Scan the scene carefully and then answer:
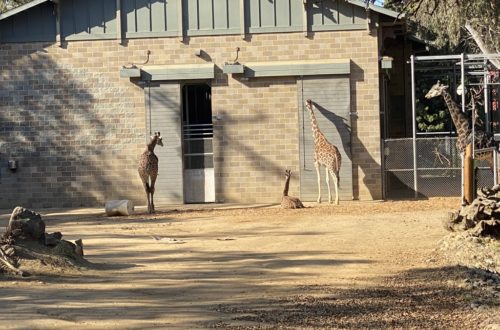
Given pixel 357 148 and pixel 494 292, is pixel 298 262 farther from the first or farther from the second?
pixel 357 148

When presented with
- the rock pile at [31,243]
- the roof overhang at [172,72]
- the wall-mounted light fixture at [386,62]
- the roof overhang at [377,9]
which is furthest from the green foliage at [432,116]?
the rock pile at [31,243]

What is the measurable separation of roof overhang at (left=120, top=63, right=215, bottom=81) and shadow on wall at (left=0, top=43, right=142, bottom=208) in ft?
3.03

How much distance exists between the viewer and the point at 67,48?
69.5ft

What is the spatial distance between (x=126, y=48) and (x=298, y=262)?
39.7 ft

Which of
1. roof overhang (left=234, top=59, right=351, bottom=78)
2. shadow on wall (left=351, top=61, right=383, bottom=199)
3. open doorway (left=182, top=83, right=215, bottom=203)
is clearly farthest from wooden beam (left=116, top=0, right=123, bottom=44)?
shadow on wall (left=351, top=61, right=383, bottom=199)

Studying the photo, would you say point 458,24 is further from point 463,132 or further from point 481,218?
point 481,218

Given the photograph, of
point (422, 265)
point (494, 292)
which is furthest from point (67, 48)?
point (494, 292)

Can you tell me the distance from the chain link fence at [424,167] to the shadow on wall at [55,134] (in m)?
7.23

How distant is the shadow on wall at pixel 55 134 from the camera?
69.3 feet

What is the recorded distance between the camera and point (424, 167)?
68.7ft

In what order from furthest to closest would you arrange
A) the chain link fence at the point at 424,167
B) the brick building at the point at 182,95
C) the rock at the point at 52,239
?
1. the chain link fence at the point at 424,167
2. the brick building at the point at 182,95
3. the rock at the point at 52,239

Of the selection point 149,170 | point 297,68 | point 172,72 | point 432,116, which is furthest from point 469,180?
point 432,116

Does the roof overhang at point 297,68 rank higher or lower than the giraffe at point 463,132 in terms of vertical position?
higher

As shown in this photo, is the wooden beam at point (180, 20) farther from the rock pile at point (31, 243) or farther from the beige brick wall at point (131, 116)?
the rock pile at point (31, 243)
